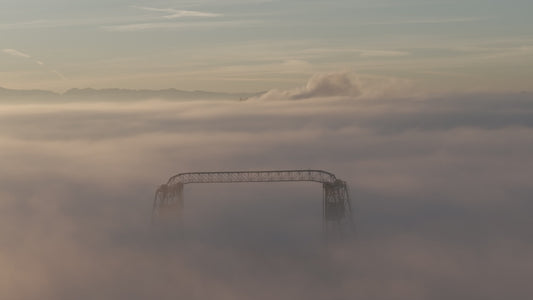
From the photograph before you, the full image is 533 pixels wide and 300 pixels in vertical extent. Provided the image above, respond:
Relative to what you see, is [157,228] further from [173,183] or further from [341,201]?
[341,201]

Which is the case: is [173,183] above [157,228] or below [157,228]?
above

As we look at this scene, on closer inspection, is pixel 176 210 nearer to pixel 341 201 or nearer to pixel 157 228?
pixel 157 228

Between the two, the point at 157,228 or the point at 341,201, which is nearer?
the point at 341,201

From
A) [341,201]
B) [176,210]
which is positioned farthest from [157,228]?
[341,201]

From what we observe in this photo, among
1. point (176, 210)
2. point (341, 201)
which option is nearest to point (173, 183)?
point (176, 210)

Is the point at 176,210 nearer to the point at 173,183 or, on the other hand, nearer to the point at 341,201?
the point at 173,183
